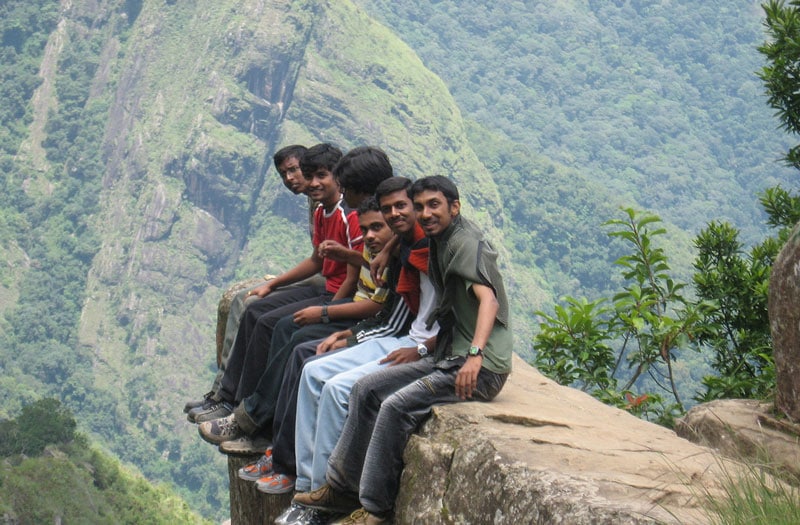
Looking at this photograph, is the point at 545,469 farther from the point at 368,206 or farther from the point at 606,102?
the point at 606,102

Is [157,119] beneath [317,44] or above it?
beneath

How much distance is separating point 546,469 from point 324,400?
3.71ft

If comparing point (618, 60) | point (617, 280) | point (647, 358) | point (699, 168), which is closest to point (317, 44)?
point (617, 280)

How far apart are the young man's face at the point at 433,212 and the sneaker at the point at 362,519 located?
1.14 m

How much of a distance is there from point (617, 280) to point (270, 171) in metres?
34.1

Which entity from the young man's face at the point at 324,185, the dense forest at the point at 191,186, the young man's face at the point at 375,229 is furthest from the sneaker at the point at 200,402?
the dense forest at the point at 191,186

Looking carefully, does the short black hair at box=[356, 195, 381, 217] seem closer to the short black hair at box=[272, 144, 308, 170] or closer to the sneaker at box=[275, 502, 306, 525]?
the short black hair at box=[272, 144, 308, 170]

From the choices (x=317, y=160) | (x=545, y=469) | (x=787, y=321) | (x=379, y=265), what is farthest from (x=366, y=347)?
(x=787, y=321)

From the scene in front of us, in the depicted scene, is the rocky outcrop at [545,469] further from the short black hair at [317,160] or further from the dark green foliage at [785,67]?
the dark green foliage at [785,67]

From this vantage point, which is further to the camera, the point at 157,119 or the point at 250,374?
the point at 157,119

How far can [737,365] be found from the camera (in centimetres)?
646

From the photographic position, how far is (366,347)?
4.91 metres

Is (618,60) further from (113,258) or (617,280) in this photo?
(113,258)

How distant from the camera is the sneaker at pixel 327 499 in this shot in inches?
176
